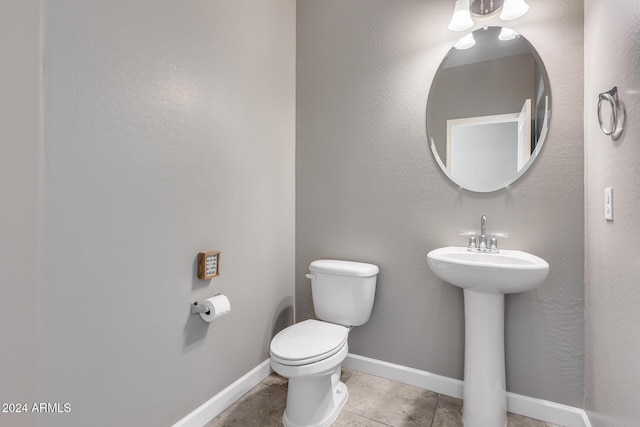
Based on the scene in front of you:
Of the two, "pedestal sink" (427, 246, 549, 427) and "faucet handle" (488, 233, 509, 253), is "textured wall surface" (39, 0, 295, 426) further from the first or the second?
"faucet handle" (488, 233, 509, 253)

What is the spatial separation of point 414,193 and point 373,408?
1.21 m

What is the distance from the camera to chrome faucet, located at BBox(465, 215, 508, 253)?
1548 millimetres

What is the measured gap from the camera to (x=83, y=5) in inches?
39.4

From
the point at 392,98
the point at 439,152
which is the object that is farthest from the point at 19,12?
the point at 439,152

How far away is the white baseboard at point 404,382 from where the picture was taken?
1.44 metres

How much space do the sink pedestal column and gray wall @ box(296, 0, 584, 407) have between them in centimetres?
23

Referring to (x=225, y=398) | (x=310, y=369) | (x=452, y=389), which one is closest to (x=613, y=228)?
(x=452, y=389)

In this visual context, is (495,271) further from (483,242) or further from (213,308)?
(213,308)

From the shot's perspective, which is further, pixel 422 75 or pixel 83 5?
pixel 422 75

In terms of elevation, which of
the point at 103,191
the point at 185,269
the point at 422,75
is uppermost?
the point at 422,75

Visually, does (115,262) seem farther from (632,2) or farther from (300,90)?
(632,2)

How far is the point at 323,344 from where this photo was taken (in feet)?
4.62

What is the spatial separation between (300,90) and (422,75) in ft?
2.78

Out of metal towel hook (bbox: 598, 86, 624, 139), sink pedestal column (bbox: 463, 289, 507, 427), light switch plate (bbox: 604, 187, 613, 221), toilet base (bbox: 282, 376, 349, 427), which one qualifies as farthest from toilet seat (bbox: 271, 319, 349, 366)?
metal towel hook (bbox: 598, 86, 624, 139)
